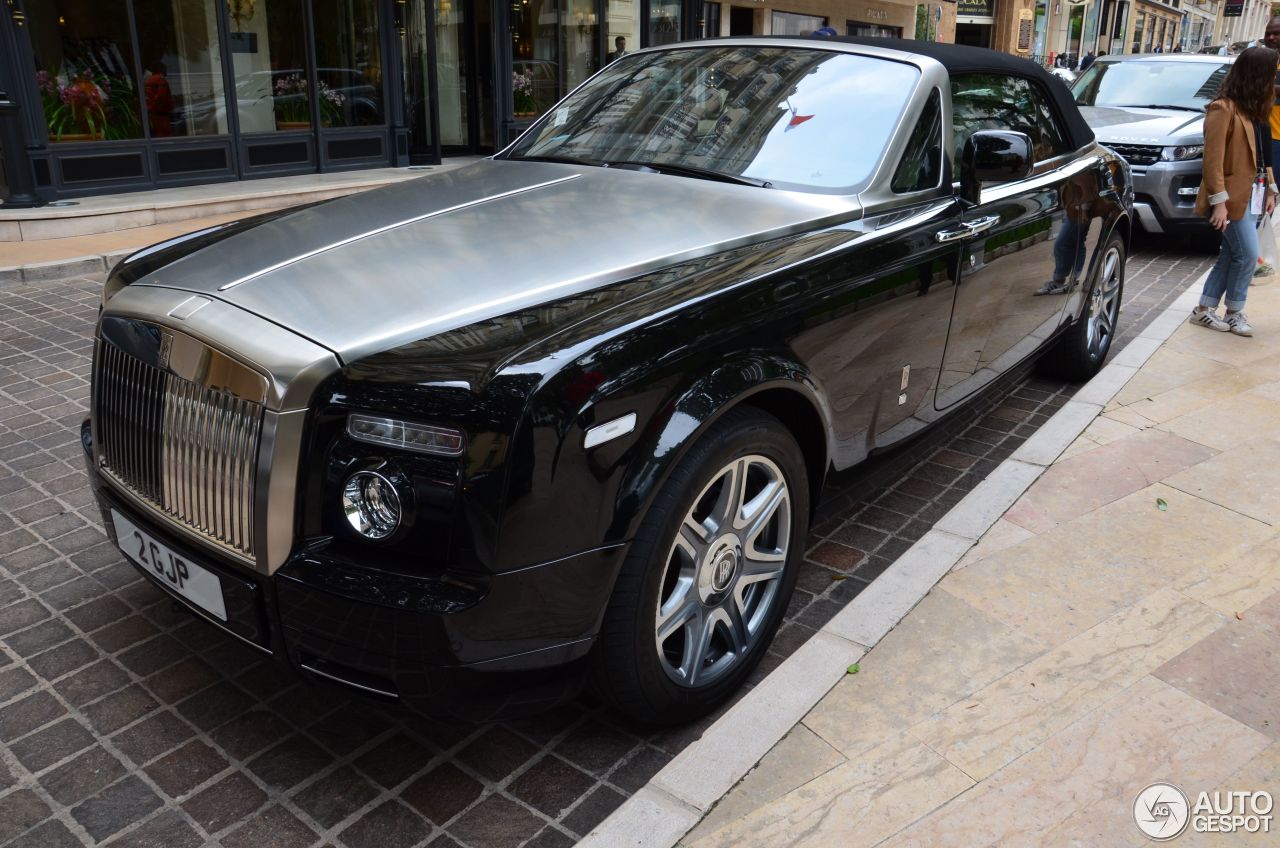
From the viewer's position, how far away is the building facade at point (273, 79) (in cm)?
1048

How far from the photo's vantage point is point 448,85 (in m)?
15.8

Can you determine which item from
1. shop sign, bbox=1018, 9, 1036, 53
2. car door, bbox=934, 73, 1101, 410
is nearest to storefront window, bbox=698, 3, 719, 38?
car door, bbox=934, 73, 1101, 410

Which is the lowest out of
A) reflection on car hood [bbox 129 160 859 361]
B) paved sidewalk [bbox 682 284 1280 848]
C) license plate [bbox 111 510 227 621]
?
paved sidewalk [bbox 682 284 1280 848]

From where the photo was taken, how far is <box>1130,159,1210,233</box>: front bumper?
364 inches

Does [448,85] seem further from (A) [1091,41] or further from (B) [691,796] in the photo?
(A) [1091,41]

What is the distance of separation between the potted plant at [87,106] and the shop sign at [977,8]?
34.0 m

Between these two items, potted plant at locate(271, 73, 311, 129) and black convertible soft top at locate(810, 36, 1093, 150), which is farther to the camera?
potted plant at locate(271, 73, 311, 129)

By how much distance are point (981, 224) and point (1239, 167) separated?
149 inches

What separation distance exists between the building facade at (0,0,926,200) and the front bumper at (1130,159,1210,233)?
9150 millimetres

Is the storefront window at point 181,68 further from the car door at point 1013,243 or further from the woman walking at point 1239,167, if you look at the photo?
the woman walking at point 1239,167

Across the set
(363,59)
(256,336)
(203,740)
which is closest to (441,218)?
(256,336)

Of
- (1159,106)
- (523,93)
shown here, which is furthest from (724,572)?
(523,93)

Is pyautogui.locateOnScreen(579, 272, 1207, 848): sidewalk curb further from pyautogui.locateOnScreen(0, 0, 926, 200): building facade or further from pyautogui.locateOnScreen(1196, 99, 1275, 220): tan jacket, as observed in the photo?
pyautogui.locateOnScreen(0, 0, 926, 200): building facade

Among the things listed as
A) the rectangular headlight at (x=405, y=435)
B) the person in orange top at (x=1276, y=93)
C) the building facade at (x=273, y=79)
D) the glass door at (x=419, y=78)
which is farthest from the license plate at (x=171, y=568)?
the glass door at (x=419, y=78)
